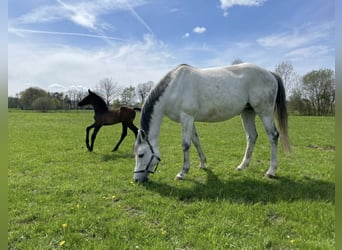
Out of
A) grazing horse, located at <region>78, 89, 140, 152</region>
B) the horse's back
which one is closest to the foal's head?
grazing horse, located at <region>78, 89, 140, 152</region>

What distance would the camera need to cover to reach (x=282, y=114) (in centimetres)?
519

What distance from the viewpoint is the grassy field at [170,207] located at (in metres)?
2.64

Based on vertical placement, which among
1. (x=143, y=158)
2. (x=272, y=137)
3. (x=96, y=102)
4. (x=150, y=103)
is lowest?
(x=143, y=158)

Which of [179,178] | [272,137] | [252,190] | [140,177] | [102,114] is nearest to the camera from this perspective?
[252,190]

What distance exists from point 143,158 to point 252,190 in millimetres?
1978

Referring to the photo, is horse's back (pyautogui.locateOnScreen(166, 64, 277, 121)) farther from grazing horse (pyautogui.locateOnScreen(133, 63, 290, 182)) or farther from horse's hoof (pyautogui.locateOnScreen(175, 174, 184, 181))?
horse's hoof (pyautogui.locateOnScreen(175, 174, 184, 181))

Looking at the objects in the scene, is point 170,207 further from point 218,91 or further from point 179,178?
point 218,91

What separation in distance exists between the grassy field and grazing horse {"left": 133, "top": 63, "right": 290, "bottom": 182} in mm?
675

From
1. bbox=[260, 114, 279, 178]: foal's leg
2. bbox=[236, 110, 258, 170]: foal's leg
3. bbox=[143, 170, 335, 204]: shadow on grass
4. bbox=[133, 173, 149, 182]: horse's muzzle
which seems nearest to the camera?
bbox=[143, 170, 335, 204]: shadow on grass

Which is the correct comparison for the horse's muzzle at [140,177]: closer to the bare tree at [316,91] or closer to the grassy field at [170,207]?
the grassy field at [170,207]

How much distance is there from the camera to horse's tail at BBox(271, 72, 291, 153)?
5.18m

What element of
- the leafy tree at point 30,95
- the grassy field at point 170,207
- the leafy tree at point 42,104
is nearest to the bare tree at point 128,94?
the leafy tree at point 42,104

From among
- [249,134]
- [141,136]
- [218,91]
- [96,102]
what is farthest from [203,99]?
[96,102]

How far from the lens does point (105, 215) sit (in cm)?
323
